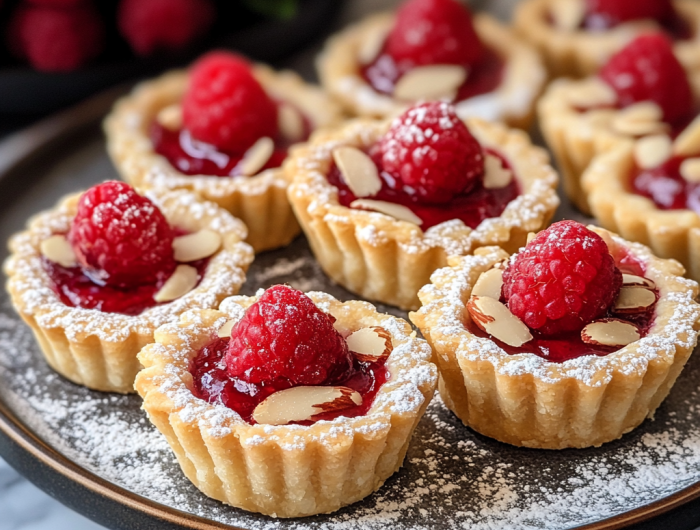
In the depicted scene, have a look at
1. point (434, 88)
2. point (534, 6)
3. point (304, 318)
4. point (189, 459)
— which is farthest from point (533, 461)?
point (534, 6)

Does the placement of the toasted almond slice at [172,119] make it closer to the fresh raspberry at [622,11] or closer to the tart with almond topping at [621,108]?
the tart with almond topping at [621,108]

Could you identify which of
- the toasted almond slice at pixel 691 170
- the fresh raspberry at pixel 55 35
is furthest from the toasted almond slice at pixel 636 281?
the fresh raspberry at pixel 55 35

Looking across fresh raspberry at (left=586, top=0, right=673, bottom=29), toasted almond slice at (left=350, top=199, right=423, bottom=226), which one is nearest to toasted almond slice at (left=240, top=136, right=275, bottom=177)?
toasted almond slice at (left=350, top=199, right=423, bottom=226)

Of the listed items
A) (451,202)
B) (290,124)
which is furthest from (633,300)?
(290,124)

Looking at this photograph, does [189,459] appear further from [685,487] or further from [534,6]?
[534,6]

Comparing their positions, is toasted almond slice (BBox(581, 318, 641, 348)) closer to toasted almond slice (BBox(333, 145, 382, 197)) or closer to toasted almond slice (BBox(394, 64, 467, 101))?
toasted almond slice (BBox(333, 145, 382, 197))
